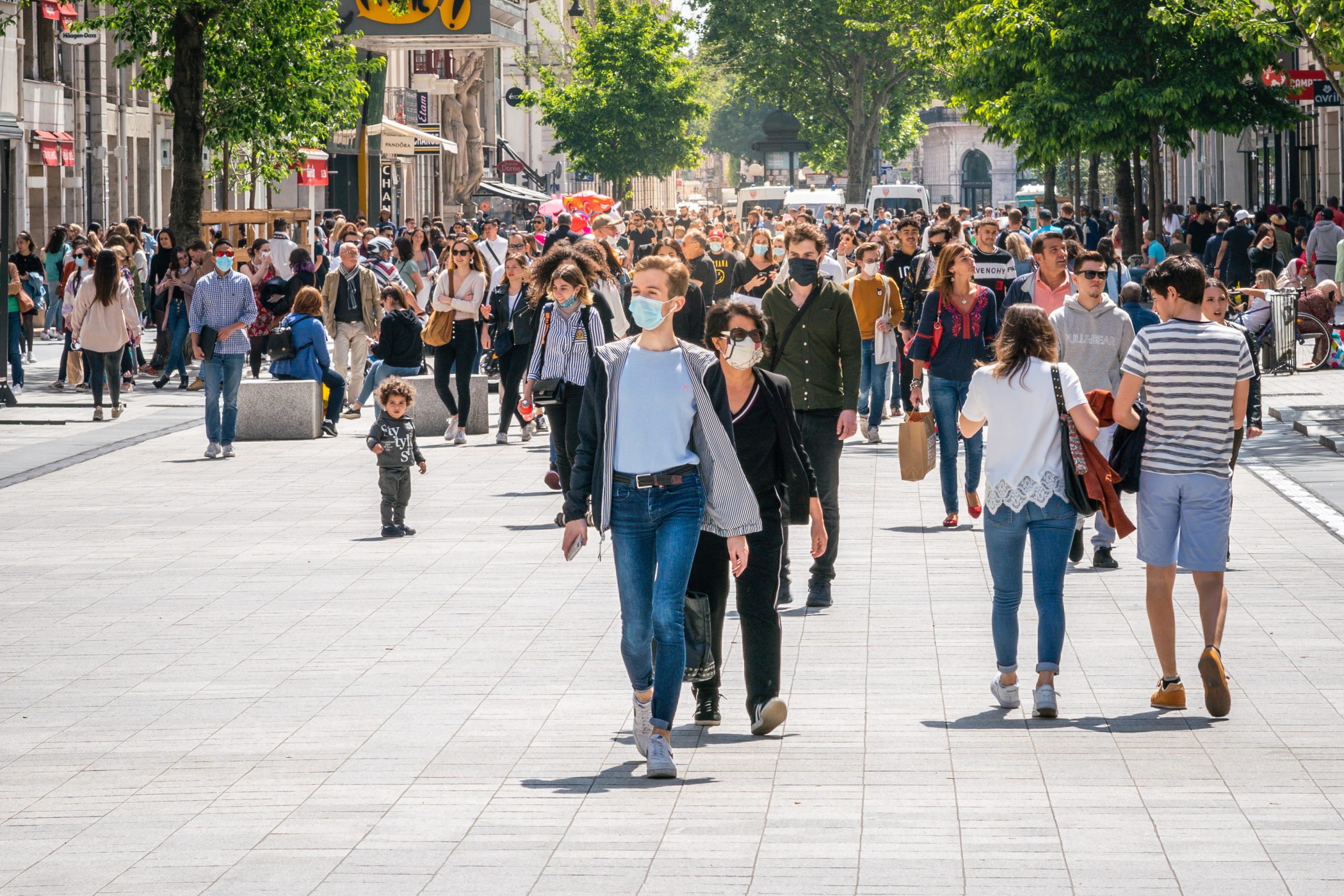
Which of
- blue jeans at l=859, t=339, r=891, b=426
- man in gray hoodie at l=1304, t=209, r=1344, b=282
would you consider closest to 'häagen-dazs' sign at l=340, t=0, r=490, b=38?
man in gray hoodie at l=1304, t=209, r=1344, b=282

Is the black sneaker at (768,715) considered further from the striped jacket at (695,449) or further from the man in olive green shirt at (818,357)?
the man in olive green shirt at (818,357)

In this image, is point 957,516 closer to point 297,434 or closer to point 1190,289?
point 1190,289

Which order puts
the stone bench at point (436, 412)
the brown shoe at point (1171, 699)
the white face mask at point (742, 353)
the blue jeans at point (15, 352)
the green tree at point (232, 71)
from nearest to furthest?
the white face mask at point (742, 353)
the brown shoe at point (1171, 699)
the stone bench at point (436, 412)
the blue jeans at point (15, 352)
the green tree at point (232, 71)

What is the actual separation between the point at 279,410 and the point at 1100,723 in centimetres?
1237

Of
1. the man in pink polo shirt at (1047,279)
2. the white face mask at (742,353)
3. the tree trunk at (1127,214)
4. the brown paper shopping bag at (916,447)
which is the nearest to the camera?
the white face mask at (742,353)

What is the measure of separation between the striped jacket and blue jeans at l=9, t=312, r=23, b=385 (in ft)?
57.4

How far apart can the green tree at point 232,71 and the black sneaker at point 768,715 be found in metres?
21.1

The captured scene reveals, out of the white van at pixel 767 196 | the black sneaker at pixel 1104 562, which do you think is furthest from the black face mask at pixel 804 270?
the white van at pixel 767 196

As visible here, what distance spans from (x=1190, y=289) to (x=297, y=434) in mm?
12130

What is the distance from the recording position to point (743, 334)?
7.52 m

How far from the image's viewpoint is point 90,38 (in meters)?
32.2

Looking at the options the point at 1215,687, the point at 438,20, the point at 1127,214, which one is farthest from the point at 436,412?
the point at 438,20

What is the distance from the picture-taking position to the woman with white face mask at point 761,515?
7.44m

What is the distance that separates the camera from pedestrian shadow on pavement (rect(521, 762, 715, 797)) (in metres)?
6.68
